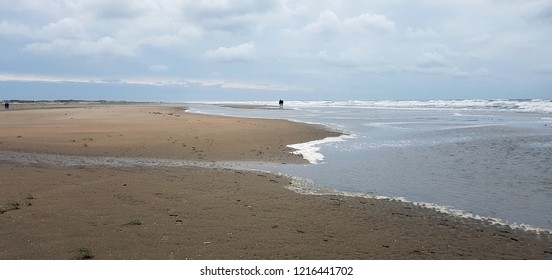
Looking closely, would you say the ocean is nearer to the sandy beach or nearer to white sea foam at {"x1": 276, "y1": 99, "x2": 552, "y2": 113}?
the sandy beach

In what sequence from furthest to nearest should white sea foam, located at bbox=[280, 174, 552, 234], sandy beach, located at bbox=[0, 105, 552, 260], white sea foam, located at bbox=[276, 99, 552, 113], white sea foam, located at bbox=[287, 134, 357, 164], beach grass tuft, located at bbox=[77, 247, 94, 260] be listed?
white sea foam, located at bbox=[276, 99, 552, 113] → white sea foam, located at bbox=[287, 134, 357, 164] → white sea foam, located at bbox=[280, 174, 552, 234] → sandy beach, located at bbox=[0, 105, 552, 260] → beach grass tuft, located at bbox=[77, 247, 94, 260]

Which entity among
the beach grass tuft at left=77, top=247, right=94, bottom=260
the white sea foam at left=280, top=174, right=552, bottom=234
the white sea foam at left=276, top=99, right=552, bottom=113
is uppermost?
the white sea foam at left=276, top=99, right=552, bottom=113

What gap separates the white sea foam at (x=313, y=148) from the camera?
1584cm

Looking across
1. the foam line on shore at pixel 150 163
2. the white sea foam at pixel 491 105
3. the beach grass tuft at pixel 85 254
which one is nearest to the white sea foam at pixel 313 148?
the foam line on shore at pixel 150 163

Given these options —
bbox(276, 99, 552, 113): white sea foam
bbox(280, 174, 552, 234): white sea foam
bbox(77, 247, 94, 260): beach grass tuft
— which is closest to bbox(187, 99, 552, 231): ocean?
bbox(280, 174, 552, 234): white sea foam

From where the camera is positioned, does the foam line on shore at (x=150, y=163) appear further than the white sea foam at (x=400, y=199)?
Yes

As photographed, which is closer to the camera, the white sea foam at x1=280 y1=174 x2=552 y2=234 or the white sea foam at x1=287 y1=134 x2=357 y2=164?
the white sea foam at x1=280 y1=174 x2=552 y2=234

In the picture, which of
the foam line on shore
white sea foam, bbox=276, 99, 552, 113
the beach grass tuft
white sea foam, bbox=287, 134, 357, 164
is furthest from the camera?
white sea foam, bbox=276, 99, 552, 113

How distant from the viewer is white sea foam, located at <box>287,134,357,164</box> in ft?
52.0

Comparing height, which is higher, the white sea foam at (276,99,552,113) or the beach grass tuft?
the white sea foam at (276,99,552,113)

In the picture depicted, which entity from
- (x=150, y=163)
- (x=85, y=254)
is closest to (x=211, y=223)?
(x=85, y=254)

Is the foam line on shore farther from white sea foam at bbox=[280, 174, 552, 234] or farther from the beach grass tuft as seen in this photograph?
the beach grass tuft

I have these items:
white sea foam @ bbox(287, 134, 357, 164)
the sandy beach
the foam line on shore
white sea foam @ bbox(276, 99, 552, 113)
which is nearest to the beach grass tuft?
the sandy beach

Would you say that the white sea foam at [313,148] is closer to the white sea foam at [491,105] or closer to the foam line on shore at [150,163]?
the foam line on shore at [150,163]
